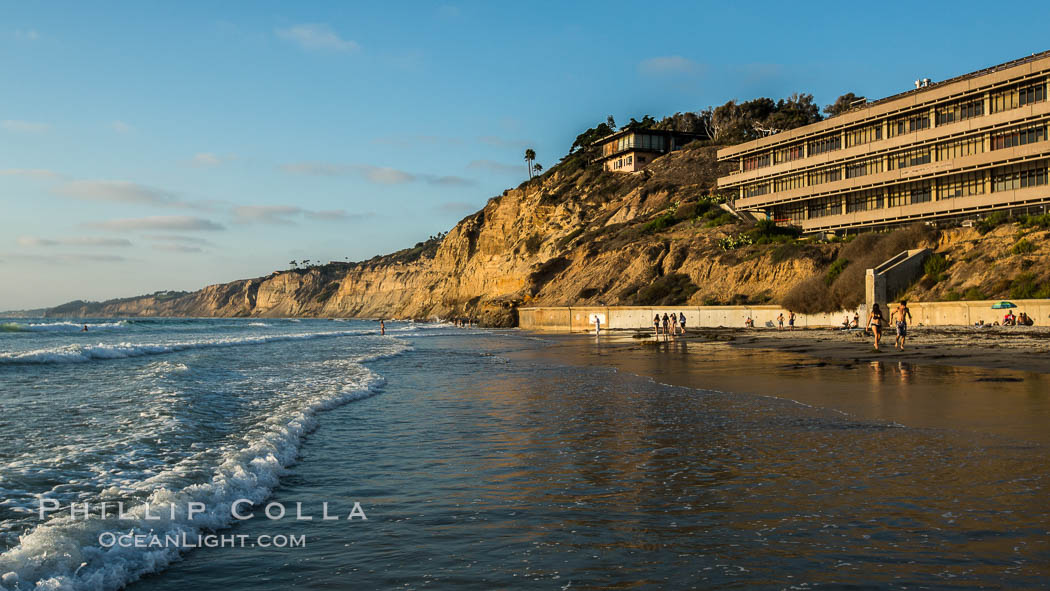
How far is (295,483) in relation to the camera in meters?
8.24

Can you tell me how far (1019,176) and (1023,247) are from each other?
13277 millimetres

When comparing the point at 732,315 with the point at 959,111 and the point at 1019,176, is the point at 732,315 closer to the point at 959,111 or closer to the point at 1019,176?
the point at 1019,176

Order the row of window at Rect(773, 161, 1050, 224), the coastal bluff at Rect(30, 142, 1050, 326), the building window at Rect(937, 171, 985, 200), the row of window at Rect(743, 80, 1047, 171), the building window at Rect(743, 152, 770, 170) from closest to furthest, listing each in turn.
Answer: the coastal bluff at Rect(30, 142, 1050, 326) → the row of window at Rect(773, 161, 1050, 224) → the row of window at Rect(743, 80, 1047, 171) → the building window at Rect(937, 171, 985, 200) → the building window at Rect(743, 152, 770, 170)

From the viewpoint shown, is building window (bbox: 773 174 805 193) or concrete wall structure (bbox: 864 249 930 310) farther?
building window (bbox: 773 174 805 193)

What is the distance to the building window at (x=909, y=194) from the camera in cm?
5584

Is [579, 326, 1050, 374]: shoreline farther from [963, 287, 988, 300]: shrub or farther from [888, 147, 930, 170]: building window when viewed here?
[888, 147, 930, 170]: building window

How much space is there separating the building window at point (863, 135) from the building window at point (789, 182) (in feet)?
18.9

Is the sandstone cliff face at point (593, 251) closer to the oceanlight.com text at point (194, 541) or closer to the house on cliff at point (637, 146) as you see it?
the house on cliff at point (637, 146)

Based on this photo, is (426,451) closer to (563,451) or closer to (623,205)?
(563,451)

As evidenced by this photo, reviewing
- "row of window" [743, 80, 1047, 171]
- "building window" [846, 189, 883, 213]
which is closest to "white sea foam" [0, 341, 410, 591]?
"row of window" [743, 80, 1047, 171]

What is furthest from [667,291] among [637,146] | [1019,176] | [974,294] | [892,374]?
[637,146]

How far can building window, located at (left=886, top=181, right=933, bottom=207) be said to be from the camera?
2199 inches

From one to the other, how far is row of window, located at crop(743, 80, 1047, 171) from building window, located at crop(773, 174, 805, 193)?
72.1 inches

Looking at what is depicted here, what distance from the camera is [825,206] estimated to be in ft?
214
